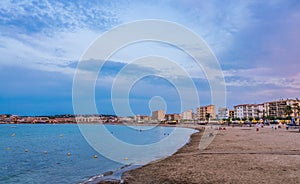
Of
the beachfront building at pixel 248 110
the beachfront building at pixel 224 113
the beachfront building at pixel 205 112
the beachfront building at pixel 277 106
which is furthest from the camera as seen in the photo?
the beachfront building at pixel 224 113

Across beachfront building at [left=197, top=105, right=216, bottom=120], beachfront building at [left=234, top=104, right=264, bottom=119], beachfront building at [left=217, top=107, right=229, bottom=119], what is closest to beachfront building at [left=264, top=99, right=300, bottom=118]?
beachfront building at [left=234, top=104, right=264, bottom=119]

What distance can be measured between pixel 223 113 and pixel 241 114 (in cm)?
1899

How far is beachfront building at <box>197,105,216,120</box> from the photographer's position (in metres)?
163

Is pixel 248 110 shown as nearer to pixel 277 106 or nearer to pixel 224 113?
pixel 277 106

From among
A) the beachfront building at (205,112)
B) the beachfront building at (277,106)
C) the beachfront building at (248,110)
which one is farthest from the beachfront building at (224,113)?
the beachfront building at (277,106)

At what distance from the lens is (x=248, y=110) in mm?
145000

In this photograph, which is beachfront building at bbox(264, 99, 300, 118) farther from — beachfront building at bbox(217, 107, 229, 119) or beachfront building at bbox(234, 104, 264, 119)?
beachfront building at bbox(217, 107, 229, 119)

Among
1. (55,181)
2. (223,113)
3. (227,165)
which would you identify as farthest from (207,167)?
(223,113)

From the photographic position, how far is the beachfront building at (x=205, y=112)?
534 ft

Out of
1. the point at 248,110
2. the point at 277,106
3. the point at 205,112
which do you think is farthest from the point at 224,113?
the point at 277,106

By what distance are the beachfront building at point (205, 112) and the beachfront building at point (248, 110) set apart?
14105mm

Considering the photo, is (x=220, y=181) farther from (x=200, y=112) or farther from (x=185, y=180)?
(x=200, y=112)

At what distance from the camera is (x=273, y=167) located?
512 inches

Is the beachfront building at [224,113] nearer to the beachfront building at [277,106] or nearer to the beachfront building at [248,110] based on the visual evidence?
the beachfront building at [248,110]
